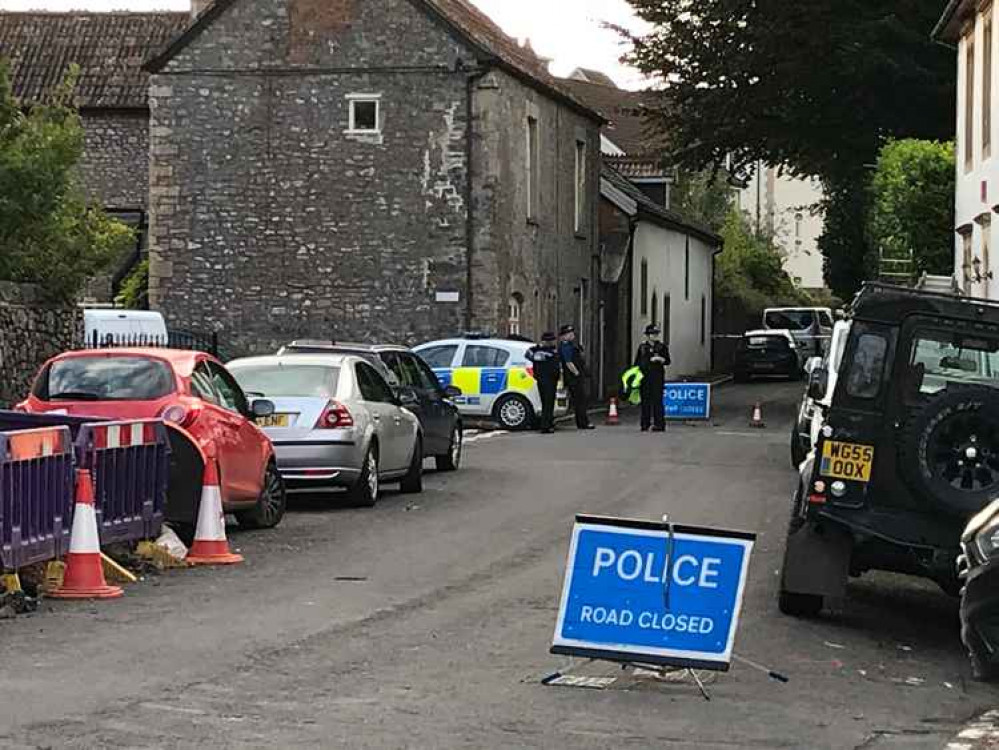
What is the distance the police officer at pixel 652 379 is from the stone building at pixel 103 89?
18585 millimetres

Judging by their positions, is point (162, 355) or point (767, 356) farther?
point (767, 356)

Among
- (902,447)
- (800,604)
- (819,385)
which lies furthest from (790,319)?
(902,447)

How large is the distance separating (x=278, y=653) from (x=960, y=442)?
13.7 feet

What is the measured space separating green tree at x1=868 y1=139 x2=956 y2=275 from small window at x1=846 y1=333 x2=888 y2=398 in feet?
71.6

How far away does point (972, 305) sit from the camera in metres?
12.3

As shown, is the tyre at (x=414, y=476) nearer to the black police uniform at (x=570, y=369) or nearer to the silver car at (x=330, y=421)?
the silver car at (x=330, y=421)

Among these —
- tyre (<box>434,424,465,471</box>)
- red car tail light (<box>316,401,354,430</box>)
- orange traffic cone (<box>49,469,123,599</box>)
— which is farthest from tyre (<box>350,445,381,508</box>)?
orange traffic cone (<box>49,469,123,599</box>)

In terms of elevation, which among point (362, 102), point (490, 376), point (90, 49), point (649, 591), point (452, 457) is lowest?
point (452, 457)

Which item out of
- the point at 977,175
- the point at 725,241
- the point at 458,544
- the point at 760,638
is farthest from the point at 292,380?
the point at 725,241

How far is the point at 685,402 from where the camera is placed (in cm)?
3900

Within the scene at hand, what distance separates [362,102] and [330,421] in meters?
22.5

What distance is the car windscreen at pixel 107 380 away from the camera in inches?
649

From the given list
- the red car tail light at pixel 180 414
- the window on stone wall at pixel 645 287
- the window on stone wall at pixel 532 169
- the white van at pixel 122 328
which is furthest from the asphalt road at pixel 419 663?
the window on stone wall at pixel 645 287

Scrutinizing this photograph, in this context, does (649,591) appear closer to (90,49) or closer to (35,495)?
(35,495)
